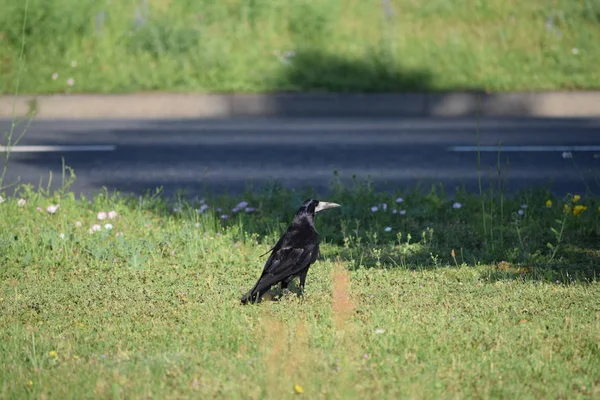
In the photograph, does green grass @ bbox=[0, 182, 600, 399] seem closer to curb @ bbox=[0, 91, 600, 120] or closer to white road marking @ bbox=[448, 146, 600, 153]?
white road marking @ bbox=[448, 146, 600, 153]

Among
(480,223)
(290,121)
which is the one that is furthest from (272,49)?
(480,223)

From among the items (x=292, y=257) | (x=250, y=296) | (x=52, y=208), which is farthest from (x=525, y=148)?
(x=250, y=296)

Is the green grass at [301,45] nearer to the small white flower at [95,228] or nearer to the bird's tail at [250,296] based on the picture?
the small white flower at [95,228]

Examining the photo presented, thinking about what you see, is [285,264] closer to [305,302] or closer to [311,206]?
[305,302]

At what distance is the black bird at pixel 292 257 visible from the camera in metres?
5.12

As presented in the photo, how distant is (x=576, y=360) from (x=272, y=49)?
36.5 feet

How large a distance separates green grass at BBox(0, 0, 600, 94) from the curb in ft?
1.09

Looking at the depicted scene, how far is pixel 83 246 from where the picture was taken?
21.4 ft

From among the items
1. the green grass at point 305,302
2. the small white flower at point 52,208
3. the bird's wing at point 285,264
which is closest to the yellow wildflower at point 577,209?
the green grass at point 305,302

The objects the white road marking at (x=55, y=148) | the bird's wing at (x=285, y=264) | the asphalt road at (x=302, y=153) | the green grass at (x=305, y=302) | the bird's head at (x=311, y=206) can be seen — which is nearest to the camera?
the green grass at (x=305, y=302)

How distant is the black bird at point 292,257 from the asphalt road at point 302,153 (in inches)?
117

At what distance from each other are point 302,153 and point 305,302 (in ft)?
16.4

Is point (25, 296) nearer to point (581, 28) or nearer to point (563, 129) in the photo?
point (563, 129)

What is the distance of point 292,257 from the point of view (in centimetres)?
522
